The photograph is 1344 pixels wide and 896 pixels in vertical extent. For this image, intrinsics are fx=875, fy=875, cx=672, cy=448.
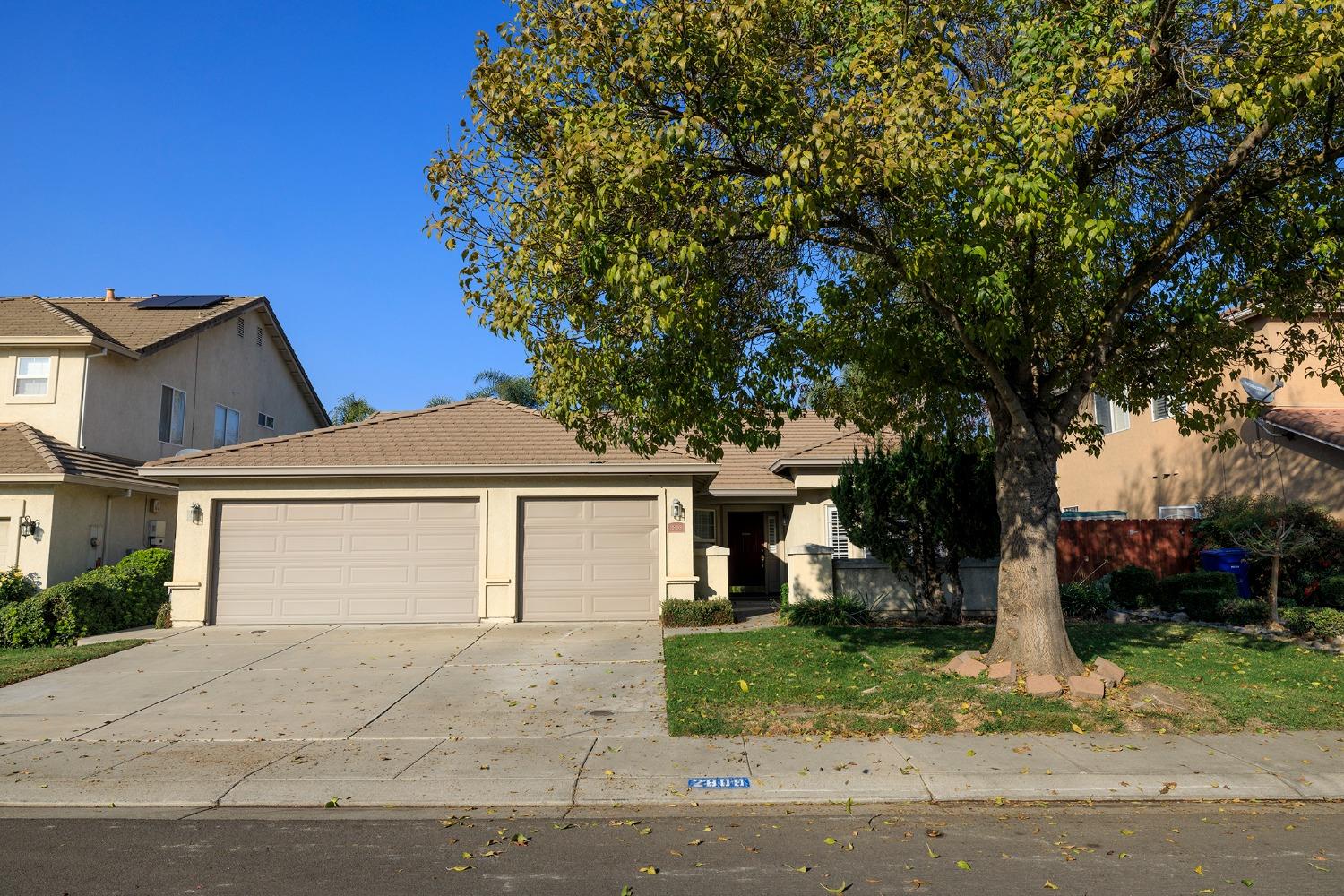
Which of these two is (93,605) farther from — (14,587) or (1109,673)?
(1109,673)

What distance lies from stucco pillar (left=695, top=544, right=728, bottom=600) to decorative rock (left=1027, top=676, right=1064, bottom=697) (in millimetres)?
7604

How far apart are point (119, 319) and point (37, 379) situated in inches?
155

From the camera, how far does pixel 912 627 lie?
13984mm

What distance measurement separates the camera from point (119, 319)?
70.9 ft

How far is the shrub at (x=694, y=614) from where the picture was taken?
15.2 meters

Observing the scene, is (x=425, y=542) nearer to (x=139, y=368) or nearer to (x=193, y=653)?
(x=193, y=653)

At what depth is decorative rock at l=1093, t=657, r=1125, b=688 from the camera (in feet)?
30.4

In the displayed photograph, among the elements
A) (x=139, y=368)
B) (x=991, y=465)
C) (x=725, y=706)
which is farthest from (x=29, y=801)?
(x=139, y=368)

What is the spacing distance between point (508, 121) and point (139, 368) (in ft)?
49.0

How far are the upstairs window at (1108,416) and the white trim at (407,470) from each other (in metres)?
13.4

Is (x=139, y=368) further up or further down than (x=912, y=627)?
further up

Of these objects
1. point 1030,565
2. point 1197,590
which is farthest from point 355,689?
point 1197,590

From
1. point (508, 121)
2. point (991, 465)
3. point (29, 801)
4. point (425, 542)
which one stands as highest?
point (508, 121)

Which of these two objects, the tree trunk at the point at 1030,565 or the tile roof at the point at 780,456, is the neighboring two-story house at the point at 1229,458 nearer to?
the tree trunk at the point at 1030,565
